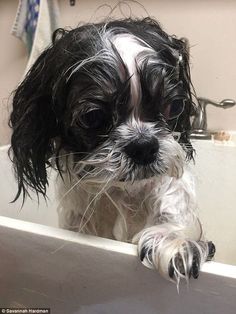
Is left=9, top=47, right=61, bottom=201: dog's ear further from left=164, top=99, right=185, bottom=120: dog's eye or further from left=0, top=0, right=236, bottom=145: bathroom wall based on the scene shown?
left=0, top=0, right=236, bottom=145: bathroom wall

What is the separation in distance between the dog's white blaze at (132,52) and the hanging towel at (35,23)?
787mm

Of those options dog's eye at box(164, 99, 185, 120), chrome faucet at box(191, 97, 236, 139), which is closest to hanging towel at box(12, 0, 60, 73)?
chrome faucet at box(191, 97, 236, 139)

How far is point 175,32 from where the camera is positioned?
147cm

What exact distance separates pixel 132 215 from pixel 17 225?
295 mm

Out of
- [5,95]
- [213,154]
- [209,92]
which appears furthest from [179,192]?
[5,95]

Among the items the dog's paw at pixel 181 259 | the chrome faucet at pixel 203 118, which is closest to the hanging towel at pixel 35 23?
the chrome faucet at pixel 203 118

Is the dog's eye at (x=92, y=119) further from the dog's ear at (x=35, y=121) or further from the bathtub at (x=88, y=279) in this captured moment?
the bathtub at (x=88, y=279)

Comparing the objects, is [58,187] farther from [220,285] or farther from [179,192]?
[220,285]

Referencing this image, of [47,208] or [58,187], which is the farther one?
[47,208]

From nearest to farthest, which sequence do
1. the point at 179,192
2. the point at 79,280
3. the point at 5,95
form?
the point at 79,280 → the point at 179,192 → the point at 5,95

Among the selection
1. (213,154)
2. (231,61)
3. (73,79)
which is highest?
(73,79)

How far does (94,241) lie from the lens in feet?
2.58

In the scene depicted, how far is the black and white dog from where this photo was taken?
737 mm

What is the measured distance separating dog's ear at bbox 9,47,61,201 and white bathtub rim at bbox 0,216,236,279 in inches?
4.4
